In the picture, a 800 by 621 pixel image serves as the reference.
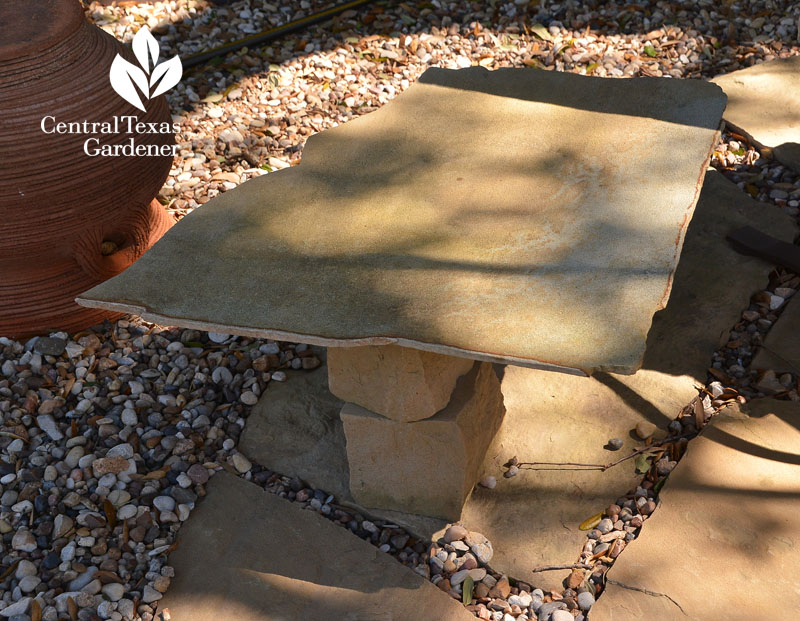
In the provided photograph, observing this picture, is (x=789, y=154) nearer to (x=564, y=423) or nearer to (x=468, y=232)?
(x=564, y=423)

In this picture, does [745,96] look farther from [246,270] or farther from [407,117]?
[246,270]

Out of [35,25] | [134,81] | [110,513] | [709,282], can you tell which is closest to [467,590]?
[110,513]

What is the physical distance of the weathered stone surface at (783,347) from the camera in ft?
8.70

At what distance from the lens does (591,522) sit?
7.43 feet

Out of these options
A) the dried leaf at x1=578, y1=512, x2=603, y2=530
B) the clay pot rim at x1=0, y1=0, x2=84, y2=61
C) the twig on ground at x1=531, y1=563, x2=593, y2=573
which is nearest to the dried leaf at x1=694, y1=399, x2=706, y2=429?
the dried leaf at x1=578, y1=512, x2=603, y2=530

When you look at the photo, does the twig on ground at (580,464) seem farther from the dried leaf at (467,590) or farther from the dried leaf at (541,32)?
the dried leaf at (541,32)

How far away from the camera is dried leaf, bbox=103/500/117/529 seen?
2.30 meters

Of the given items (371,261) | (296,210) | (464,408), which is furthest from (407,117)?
(464,408)

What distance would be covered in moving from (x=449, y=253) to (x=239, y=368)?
1101 mm

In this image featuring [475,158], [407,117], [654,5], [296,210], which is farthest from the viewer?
[654,5]

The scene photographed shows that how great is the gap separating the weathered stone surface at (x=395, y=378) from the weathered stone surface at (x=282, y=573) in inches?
15.9

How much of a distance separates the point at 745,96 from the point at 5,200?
123 inches

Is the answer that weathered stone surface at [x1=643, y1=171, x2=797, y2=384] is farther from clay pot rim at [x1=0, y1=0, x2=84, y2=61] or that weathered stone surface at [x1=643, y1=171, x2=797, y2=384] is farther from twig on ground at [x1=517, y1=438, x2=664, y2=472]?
clay pot rim at [x1=0, y1=0, x2=84, y2=61]

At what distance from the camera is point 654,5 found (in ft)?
14.7
